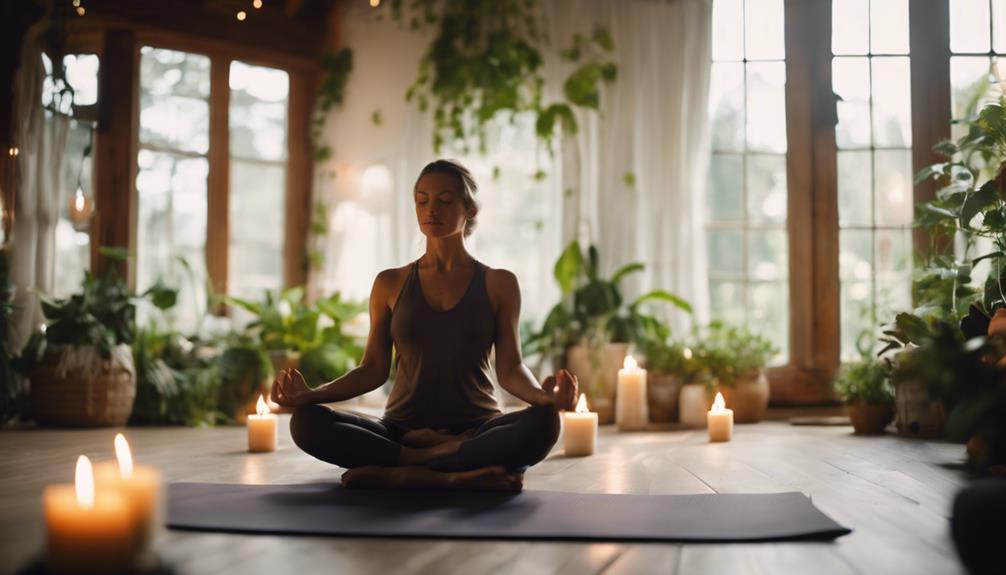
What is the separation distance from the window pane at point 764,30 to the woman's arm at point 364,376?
3326mm

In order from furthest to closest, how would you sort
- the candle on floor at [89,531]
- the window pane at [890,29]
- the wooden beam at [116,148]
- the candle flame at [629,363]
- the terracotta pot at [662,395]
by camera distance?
1. the window pane at [890,29]
2. the wooden beam at [116,148]
3. the terracotta pot at [662,395]
4. the candle flame at [629,363]
5. the candle on floor at [89,531]

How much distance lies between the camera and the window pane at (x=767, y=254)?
5.16 m

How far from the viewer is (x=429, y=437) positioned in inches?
95.0

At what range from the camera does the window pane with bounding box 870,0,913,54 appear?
5094 mm

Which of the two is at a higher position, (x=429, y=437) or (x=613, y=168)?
(x=613, y=168)

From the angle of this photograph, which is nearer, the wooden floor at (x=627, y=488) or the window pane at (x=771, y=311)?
the wooden floor at (x=627, y=488)

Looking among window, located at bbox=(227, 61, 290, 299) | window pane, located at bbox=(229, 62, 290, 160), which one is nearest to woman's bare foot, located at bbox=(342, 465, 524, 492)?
window, located at bbox=(227, 61, 290, 299)

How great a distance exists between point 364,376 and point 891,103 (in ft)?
12.4

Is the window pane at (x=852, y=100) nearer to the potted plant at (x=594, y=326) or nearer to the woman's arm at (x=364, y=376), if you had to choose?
the potted plant at (x=594, y=326)

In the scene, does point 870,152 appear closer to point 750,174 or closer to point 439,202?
point 750,174

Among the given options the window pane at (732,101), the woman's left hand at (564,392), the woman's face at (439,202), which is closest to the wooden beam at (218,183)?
the window pane at (732,101)

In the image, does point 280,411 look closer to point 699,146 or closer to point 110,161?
point 110,161

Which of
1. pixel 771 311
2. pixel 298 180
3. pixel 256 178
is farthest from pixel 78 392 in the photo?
pixel 771 311

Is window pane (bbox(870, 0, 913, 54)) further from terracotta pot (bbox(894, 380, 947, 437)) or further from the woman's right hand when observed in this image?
the woman's right hand
